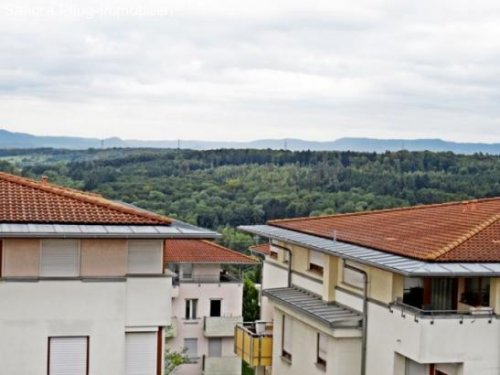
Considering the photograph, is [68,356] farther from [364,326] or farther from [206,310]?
[206,310]

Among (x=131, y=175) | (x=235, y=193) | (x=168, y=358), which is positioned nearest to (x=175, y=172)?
(x=131, y=175)

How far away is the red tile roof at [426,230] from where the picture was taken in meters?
23.3

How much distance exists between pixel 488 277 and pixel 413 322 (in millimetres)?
2322

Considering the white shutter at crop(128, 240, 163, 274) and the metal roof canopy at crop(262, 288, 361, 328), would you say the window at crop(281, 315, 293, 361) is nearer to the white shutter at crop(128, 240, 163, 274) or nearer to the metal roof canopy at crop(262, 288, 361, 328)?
the metal roof canopy at crop(262, 288, 361, 328)

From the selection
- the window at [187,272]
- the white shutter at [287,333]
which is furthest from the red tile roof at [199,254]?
the white shutter at [287,333]

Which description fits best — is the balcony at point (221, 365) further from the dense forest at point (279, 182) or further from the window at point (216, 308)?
the dense forest at point (279, 182)

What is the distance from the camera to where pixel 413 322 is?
898 inches

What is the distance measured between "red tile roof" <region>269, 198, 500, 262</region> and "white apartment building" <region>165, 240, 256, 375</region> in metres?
18.5

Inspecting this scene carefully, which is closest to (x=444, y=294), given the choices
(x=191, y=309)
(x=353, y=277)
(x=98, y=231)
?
(x=353, y=277)

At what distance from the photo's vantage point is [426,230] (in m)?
26.9

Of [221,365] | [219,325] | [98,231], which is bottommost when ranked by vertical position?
[221,365]

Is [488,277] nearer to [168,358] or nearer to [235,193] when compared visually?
[168,358]

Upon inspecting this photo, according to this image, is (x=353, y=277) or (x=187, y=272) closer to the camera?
(x=353, y=277)

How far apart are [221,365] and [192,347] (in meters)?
2.02
